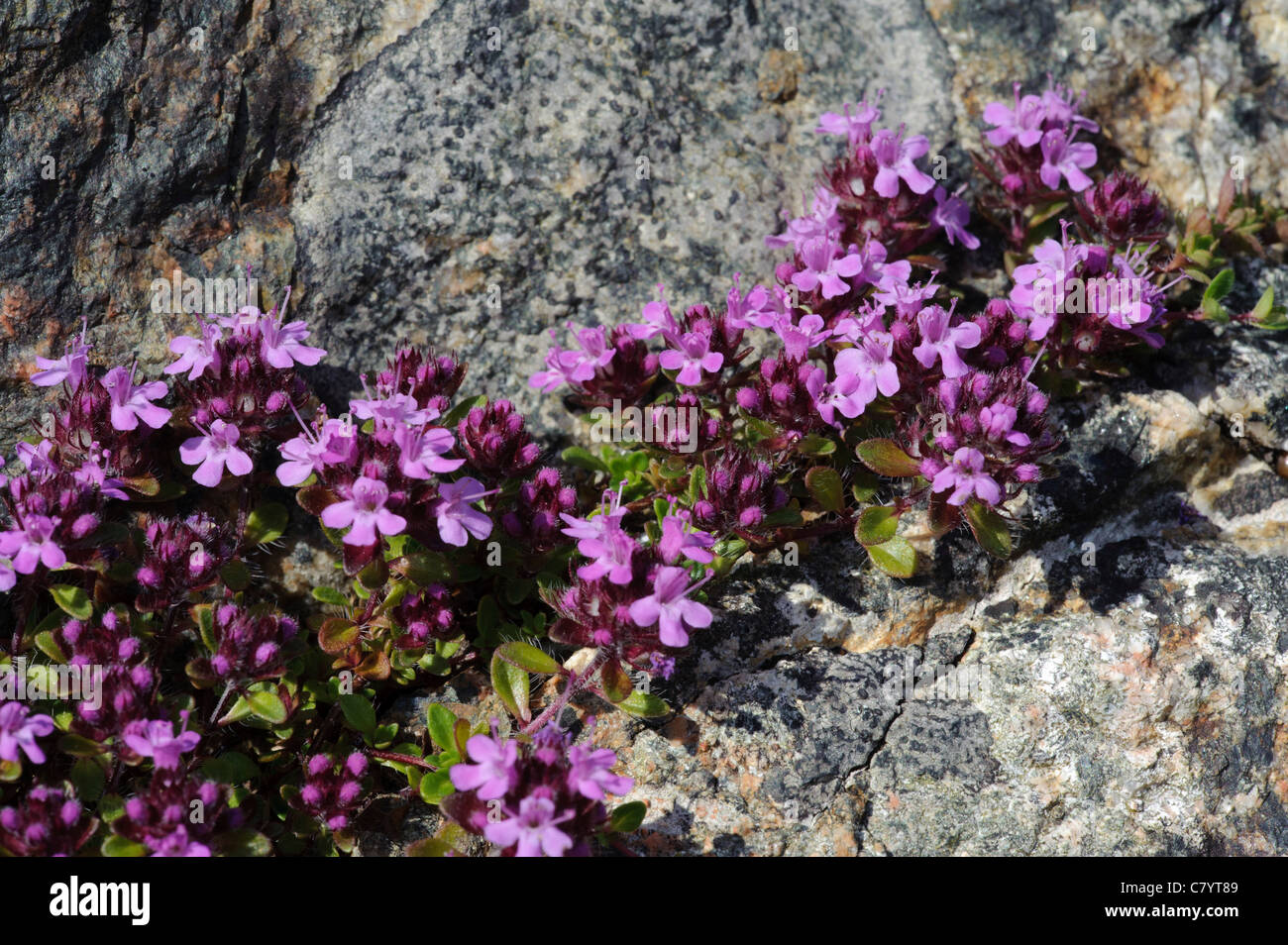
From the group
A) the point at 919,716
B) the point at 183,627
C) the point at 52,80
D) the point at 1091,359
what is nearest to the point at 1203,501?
the point at 1091,359

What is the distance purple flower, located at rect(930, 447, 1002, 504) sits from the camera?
12.5 feet

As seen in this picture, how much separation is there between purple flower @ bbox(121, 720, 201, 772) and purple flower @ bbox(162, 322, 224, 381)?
1.33m

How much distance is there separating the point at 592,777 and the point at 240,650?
141cm

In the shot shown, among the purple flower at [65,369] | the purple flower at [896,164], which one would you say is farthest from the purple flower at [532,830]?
the purple flower at [896,164]

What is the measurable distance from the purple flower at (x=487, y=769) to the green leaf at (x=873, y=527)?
164cm

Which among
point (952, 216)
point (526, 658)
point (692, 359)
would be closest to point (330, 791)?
point (526, 658)

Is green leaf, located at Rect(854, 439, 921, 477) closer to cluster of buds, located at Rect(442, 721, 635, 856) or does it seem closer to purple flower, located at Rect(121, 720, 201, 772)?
cluster of buds, located at Rect(442, 721, 635, 856)

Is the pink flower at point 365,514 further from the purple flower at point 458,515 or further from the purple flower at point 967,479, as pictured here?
the purple flower at point 967,479

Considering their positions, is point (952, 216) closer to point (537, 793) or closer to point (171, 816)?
point (537, 793)

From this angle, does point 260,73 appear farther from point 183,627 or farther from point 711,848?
point 711,848

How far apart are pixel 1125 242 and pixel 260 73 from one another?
157 inches

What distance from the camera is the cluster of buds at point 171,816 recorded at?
342cm

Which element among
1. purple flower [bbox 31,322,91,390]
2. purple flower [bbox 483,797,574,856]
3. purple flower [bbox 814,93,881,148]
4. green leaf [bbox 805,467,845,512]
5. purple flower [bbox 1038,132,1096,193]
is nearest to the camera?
purple flower [bbox 483,797,574,856]

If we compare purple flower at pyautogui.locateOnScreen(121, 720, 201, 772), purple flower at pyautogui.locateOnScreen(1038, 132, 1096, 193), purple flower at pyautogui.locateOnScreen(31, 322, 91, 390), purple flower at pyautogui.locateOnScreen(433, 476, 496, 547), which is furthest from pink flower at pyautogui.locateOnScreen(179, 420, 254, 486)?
purple flower at pyautogui.locateOnScreen(1038, 132, 1096, 193)
